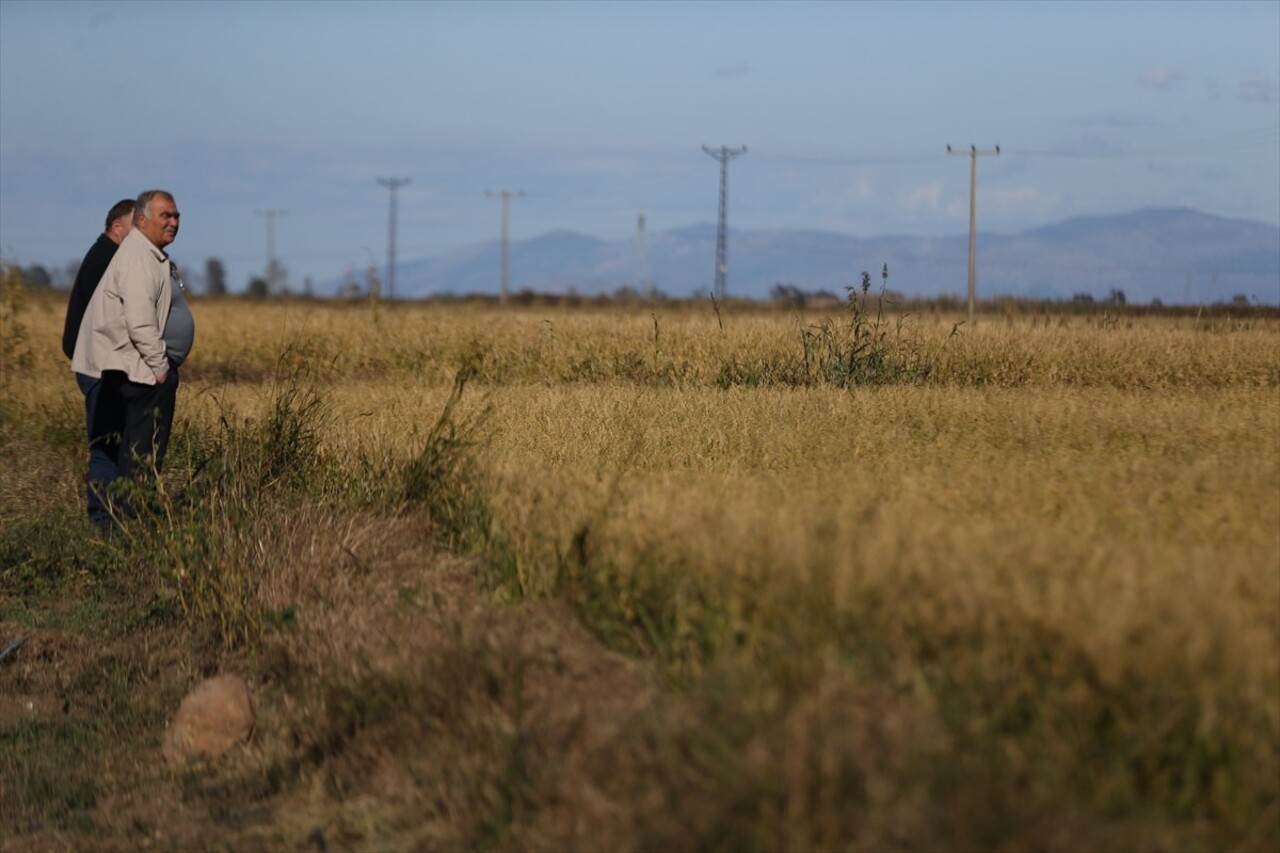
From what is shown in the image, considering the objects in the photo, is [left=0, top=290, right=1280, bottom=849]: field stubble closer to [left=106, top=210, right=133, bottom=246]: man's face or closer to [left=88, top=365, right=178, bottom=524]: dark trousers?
[left=88, top=365, right=178, bottom=524]: dark trousers

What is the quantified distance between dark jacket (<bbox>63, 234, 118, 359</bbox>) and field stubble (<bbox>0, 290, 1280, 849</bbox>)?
80.4 inches

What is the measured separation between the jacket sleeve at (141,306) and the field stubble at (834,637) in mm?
1156

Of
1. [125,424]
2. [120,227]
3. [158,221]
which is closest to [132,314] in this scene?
[158,221]

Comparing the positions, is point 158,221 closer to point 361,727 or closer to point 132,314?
point 132,314

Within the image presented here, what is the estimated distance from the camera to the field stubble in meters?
3.59

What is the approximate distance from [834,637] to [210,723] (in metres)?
2.91

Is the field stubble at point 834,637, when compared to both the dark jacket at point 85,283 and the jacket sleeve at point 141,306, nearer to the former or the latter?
the jacket sleeve at point 141,306

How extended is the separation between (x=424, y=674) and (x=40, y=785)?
5.90 ft

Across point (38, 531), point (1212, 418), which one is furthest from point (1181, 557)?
point (38, 531)

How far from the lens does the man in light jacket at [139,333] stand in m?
9.10

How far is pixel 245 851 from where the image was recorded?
5098mm

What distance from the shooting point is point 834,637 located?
4.34 meters

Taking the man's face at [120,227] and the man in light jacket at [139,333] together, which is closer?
the man in light jacket at [139,333]

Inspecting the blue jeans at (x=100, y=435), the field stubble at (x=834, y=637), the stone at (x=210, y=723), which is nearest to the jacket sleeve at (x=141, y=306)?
the blue jeans at (x=100, y=435)
